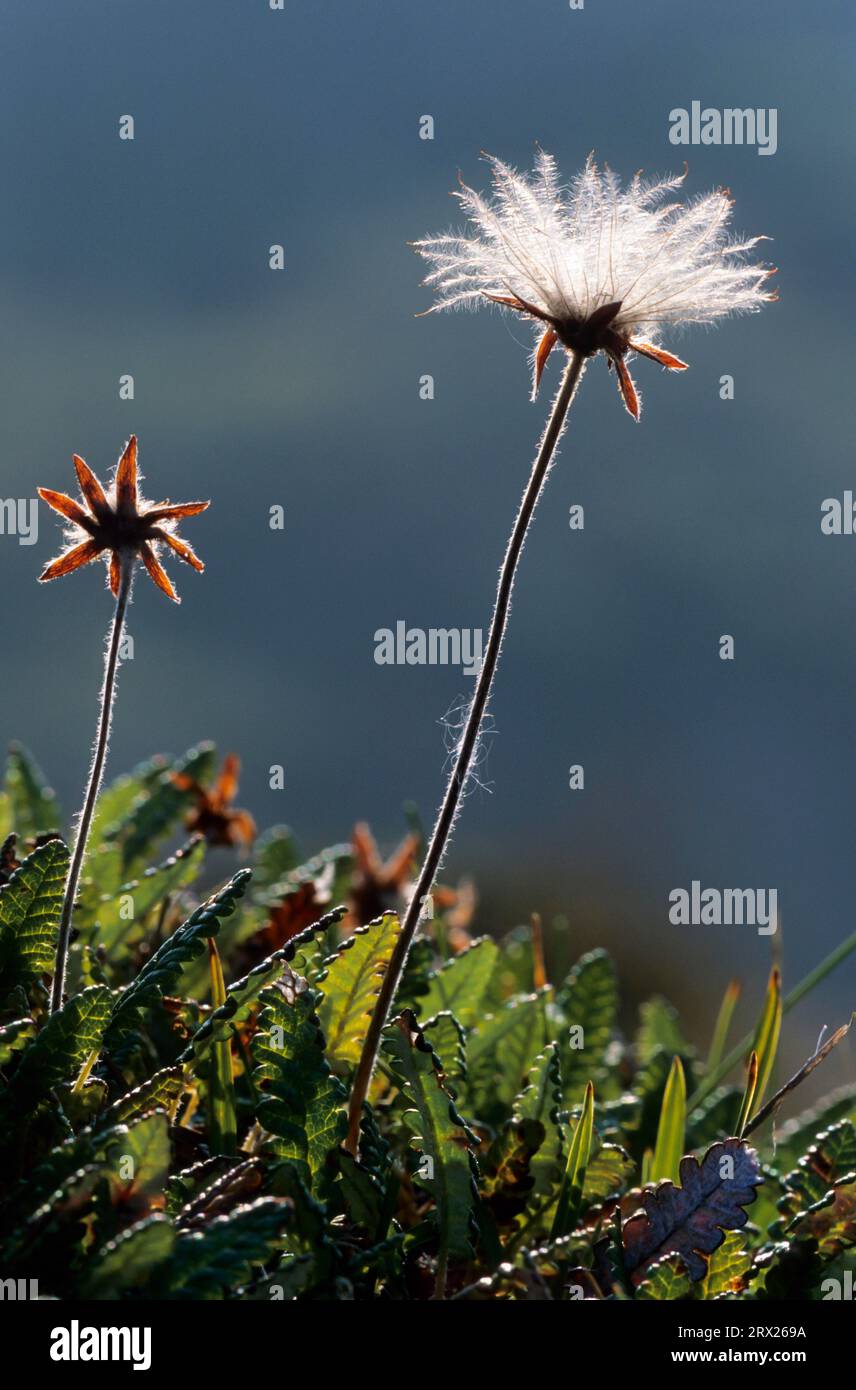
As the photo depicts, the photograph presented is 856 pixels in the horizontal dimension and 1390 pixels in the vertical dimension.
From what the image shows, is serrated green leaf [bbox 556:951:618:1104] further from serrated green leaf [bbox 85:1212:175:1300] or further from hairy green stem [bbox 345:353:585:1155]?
serrated green leaf [bbox 85:1212:175:1300]

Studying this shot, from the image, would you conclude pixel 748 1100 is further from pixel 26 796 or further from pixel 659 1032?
pixel 26 796

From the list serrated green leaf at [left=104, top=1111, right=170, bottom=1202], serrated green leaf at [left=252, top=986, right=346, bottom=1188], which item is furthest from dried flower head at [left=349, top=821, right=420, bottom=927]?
serrated green leaf at [left=104, top=1111, right=170, bottom=1202]

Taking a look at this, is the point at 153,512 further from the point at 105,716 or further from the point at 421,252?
the point at 421,252

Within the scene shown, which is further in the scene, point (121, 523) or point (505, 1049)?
point (505, 1049)

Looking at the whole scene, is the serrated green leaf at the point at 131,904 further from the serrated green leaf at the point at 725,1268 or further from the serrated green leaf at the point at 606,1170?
the serrated green leaf at the point at 725,1268

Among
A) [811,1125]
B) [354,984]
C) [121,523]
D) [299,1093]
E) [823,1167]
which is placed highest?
[121,523]

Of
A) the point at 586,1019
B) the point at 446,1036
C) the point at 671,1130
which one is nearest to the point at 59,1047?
the point at 446,1036
